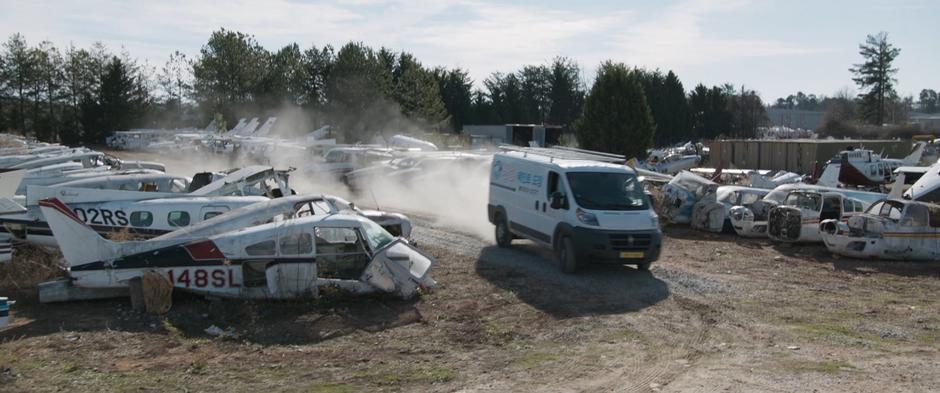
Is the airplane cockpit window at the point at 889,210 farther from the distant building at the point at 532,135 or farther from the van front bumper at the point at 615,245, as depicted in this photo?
the distant building at the point at 532,135

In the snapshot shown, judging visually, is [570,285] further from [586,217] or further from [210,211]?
[210,211]

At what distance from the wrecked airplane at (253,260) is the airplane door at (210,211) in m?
2.83

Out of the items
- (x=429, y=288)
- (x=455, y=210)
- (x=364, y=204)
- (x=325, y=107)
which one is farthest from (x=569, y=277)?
(x=325, y=107)

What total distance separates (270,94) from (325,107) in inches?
335

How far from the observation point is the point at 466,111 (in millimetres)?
87000

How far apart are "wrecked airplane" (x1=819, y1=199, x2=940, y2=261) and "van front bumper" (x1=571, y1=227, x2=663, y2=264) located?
18.9ft

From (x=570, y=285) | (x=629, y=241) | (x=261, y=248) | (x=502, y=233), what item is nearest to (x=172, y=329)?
(x=261, y=248)

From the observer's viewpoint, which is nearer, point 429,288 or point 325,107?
point 429,288

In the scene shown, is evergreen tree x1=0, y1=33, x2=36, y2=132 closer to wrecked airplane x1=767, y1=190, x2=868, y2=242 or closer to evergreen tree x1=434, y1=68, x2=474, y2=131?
evergreen tree x1=434, y1=68, x2=474, y2=131

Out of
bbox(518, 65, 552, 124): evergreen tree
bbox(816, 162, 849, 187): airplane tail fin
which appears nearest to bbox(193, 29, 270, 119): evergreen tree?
bbox(518, 65, 552, 124): evergreen tree

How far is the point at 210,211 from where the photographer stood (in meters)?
15.3

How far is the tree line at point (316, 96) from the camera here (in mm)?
73375

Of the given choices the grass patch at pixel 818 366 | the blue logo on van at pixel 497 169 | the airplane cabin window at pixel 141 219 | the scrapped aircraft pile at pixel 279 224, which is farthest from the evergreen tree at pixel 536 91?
the grass patch at pixel 818 366

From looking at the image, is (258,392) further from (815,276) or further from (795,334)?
(815,276)
